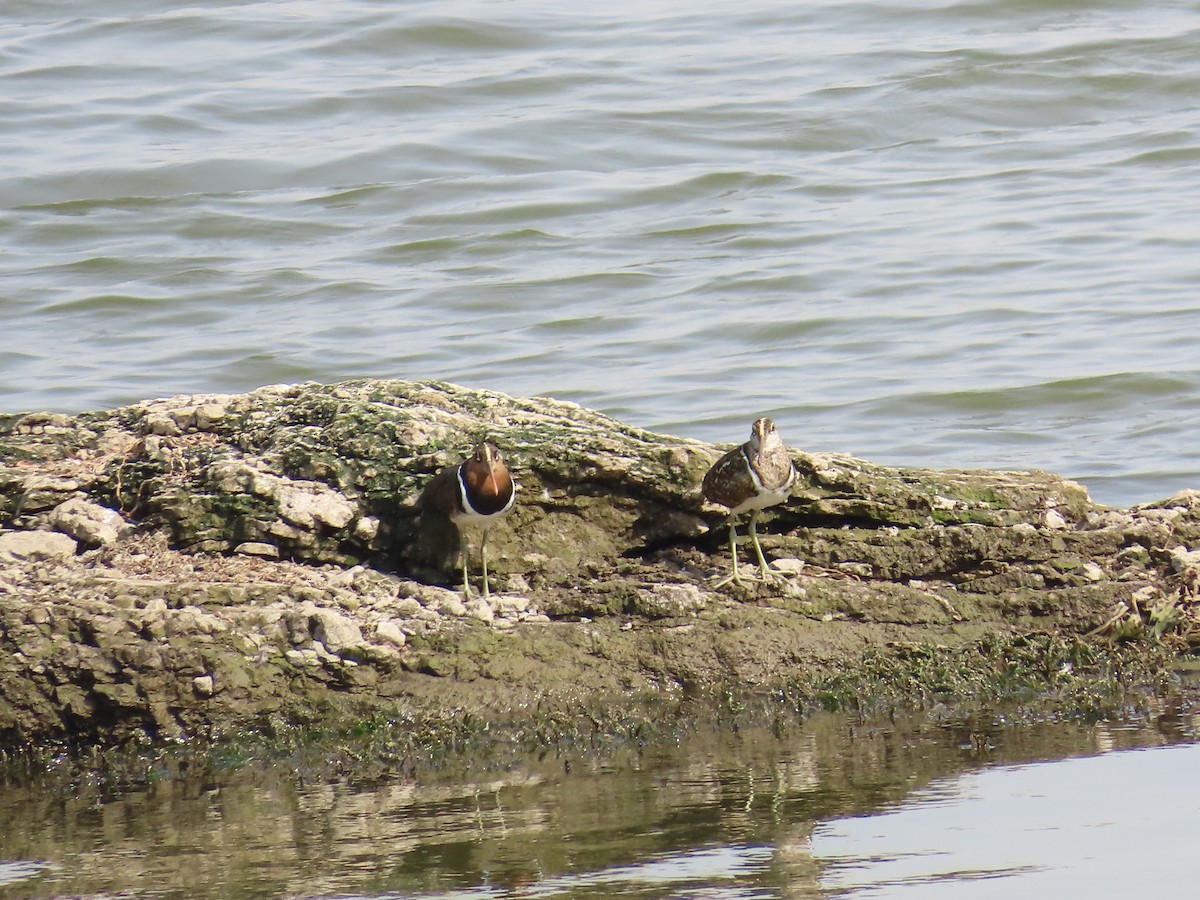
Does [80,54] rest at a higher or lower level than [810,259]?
higher

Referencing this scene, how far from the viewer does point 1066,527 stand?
514cm

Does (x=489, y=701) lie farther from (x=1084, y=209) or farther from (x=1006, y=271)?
(x=1084, y=209)

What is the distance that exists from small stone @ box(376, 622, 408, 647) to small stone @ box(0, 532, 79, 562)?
100 centimetres

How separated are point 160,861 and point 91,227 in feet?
35.9

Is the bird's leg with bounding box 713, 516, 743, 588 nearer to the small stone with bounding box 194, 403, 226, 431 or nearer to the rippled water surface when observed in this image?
the small stone with bounding box 194, 403, 226, 431

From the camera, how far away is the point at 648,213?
44.6 feet

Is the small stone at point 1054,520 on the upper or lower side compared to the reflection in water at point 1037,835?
upper

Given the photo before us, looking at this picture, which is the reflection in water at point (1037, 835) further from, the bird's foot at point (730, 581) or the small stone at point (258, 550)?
the small stone at point (258, 550)

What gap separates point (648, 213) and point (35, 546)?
30.7 ft

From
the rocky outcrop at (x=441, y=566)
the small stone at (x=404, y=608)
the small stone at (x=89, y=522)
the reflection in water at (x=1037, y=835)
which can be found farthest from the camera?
the small stone at (x=89, y=522)

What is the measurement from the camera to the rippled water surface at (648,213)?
10.0 m

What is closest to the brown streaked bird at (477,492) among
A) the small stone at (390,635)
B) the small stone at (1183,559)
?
the small stone at (390,635)

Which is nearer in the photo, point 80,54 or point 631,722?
point 631,722

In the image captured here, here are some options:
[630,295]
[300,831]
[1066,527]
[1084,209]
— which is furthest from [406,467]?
[1084,209]
